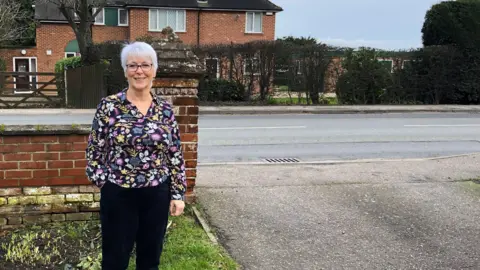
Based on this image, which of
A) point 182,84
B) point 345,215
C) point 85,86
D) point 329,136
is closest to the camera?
point 182,84

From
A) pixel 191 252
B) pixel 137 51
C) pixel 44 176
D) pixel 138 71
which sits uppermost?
pixel 137 51

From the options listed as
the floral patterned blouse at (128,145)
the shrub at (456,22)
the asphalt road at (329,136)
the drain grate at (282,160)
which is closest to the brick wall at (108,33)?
the asphalt road at (329,136)

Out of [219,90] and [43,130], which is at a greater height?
[43,130]

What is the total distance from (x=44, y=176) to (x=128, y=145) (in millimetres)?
1937

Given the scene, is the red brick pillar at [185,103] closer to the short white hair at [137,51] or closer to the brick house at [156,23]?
the short white hair at [137,51]

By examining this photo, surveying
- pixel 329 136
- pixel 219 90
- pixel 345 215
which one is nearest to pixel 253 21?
pixel 219 90

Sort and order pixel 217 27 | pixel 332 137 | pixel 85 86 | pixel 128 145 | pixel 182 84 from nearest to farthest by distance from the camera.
A: pixel 128 145 → pixel 182 84 → pixel 332 137 → pixel 85 86 → pixel 217 27

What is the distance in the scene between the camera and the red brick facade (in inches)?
1225

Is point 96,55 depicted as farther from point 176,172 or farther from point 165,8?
point 176,172

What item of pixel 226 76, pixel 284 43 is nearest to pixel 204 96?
pixel 226 76

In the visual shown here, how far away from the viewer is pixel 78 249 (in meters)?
3.97

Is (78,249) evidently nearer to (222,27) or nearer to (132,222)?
(132,222)

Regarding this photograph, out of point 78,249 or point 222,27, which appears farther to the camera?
point 222,27

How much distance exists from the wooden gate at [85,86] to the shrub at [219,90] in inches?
151
